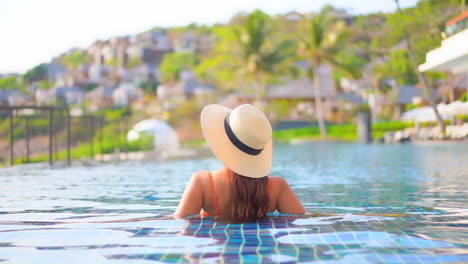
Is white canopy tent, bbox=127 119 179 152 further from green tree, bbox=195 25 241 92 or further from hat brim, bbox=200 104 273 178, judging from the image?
green tree, bbox=195 25 241 92

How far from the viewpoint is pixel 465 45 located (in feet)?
55.6

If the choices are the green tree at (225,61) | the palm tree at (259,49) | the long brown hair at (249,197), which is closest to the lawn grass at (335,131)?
the palm tree at (259,49)

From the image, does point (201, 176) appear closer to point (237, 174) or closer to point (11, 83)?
point (237, 174)

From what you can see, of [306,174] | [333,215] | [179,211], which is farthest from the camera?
[306,174]

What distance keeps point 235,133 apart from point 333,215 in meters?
1.49

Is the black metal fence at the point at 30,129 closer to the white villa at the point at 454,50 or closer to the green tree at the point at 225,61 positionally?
the white villa at the point at 454,50

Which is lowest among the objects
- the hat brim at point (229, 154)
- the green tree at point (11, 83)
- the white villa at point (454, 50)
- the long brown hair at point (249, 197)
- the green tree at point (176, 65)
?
the long brown hair at point (249, 197)

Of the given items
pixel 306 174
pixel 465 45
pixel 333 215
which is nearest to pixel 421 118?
pixel 465 45

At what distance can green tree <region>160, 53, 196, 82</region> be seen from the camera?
124 metres

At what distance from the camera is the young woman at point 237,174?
468 cm

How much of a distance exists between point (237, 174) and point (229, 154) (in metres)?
0.18

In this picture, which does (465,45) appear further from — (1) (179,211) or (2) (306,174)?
(1) (179,211)

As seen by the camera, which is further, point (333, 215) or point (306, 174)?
point (306, 174)

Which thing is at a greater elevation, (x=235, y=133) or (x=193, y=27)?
(x=193, y=27)
